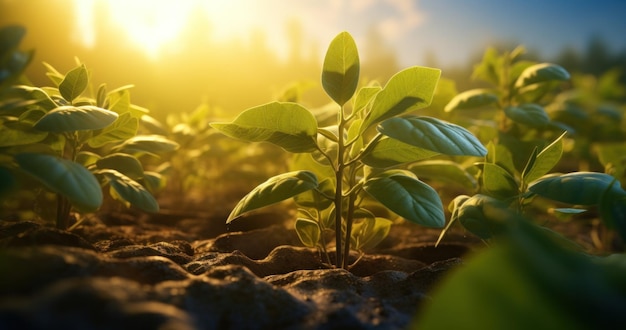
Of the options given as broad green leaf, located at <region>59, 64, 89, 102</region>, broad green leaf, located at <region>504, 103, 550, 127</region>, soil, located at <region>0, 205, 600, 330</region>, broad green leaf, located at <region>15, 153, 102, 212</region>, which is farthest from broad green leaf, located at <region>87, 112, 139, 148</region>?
broad green leaf, located at <region>504, 103, 550, 127</region>

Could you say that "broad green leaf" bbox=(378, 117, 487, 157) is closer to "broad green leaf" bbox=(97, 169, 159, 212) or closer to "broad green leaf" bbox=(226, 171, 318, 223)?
"broad green leaf" bbox=(226, 171, 318, 223)

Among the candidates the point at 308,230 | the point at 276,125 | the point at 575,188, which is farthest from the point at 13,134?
the point at 575,188

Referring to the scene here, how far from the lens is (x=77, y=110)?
1274 millimetres

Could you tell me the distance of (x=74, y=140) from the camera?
162 centimetres

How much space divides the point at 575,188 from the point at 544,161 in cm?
22

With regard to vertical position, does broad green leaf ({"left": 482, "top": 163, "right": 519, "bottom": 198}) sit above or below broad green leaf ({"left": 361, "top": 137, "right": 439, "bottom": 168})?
below

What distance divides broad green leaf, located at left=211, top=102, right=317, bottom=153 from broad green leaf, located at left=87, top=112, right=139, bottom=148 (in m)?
0.46

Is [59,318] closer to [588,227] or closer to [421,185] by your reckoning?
[421,185]

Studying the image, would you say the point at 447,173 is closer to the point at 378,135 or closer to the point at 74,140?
the point at 378,135

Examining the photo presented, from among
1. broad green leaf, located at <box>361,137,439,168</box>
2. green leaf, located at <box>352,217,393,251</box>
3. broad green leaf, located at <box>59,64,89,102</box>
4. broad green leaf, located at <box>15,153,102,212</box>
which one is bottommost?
green leaf, located at <box>352,217,393,251</box>

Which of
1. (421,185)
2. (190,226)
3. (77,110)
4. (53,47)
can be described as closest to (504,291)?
(421,185)

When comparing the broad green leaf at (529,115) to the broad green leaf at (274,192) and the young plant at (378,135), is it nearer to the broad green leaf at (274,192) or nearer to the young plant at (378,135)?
the young plant at (378,135)

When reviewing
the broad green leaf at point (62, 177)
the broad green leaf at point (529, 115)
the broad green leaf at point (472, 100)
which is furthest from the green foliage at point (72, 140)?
the broad green leaf at point (529, 115)

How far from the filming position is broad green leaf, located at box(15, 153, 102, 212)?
1.10 meters
